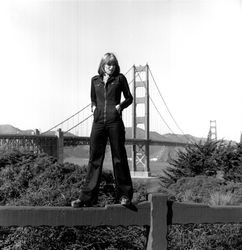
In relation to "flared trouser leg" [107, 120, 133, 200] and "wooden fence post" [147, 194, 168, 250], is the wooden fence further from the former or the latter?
"flared trouser leg" [107, 120, 133, 200]

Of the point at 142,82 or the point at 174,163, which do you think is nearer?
the point at 174,163

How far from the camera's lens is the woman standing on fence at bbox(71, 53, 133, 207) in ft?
15.8

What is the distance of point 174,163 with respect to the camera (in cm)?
1381

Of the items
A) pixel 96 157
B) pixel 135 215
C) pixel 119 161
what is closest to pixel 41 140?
pixel 96 157

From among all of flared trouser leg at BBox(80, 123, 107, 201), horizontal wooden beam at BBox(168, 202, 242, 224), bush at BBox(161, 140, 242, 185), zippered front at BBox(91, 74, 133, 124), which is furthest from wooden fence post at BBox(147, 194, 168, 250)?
bush at BBox(161, 140, 242, 185)

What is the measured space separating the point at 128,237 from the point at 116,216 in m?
1.60

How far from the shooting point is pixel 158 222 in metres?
4.65

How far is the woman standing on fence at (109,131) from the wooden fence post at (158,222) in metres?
0.30

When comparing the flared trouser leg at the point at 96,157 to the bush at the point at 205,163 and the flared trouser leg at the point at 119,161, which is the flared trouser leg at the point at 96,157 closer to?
the flared trouser leg at the point at 119,161

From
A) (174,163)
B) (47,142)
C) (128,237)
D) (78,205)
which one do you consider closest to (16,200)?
(128,237)

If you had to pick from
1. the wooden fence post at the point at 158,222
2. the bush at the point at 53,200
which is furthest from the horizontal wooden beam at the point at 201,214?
the bush at the point at 53,200

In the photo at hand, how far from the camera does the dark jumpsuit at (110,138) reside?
4.82 meters

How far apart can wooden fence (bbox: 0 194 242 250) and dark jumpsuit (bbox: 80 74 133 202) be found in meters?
0.24

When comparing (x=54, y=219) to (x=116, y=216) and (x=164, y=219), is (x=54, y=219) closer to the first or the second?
(x=116, y=216)
